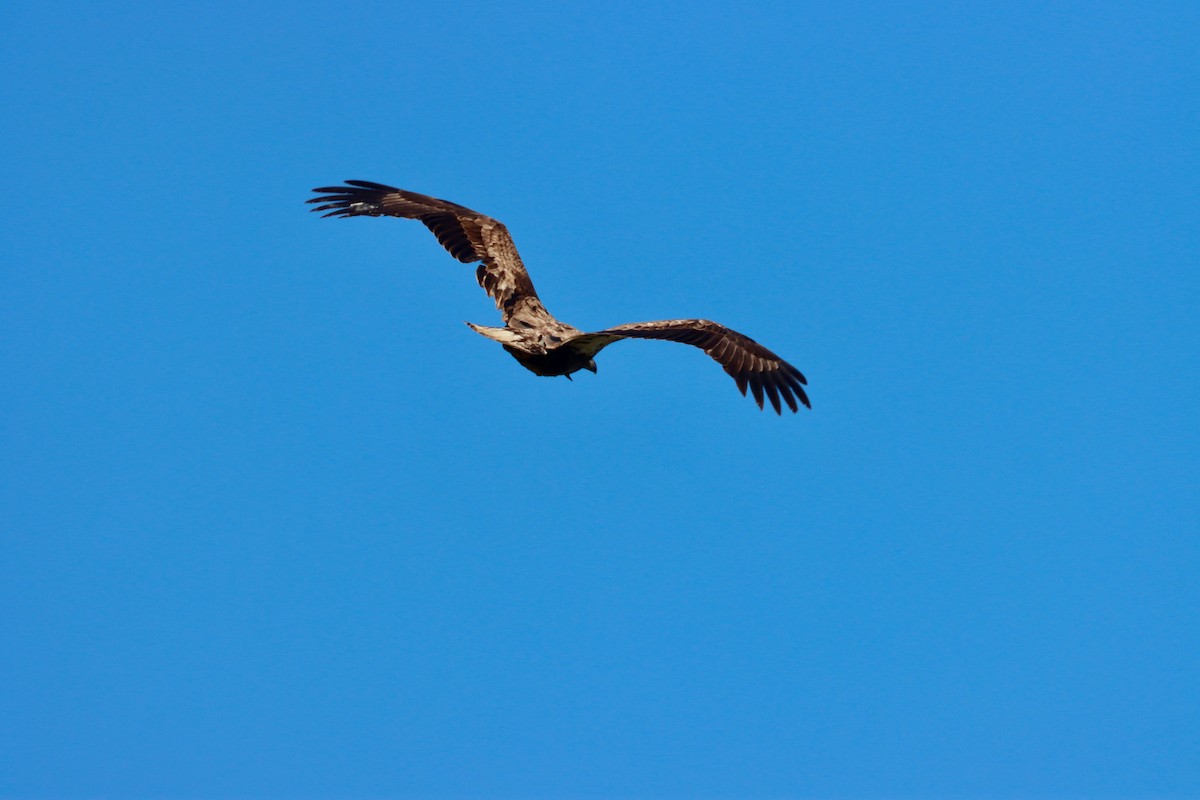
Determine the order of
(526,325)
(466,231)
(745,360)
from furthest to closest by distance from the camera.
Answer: (466,231) < (526,325) < (745,360)

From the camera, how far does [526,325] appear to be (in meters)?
19.2

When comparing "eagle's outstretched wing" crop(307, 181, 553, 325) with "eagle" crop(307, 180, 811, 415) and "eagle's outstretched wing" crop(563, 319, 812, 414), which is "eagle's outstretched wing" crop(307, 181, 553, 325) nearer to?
"eagle" crop(307, 180, 811, 415)

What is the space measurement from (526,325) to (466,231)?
337 centimetres

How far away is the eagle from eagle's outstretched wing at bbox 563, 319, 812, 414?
0.04 feet

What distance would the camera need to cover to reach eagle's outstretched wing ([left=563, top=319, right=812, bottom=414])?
17438 mm

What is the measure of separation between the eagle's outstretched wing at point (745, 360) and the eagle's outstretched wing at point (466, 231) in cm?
299

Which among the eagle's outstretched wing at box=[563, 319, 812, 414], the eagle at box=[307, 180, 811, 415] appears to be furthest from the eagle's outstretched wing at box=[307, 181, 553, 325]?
the eagle's outstretched wing at box=[563, 319, 812, 414]

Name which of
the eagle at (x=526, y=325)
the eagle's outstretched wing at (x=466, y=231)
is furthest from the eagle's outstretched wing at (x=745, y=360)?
the eagle's outstretched wing at (x=466, y=231)

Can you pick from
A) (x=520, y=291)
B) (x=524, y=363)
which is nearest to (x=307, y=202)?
(x=520, y=291)

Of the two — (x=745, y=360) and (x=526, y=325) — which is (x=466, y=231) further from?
(x=745, y=360)

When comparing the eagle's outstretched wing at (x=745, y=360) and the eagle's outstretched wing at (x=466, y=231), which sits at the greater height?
the eagle's outstretched wing at (x=466, y=231)

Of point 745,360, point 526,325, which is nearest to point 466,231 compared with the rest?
point 526,325

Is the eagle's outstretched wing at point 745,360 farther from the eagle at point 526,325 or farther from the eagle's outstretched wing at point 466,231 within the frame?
the eagle's outstretched wing at point 466,231

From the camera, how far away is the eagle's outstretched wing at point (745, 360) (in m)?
17.4
